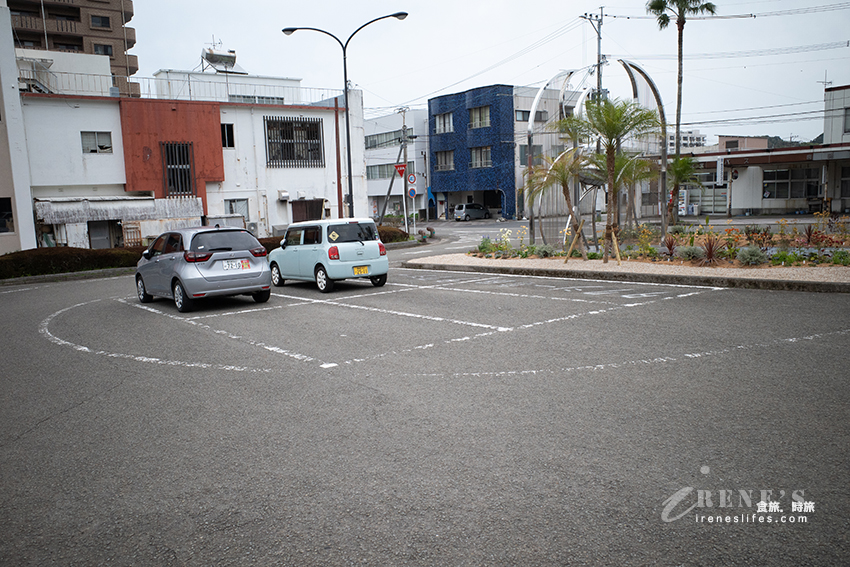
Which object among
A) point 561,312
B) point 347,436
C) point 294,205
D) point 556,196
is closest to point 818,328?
point 561,312

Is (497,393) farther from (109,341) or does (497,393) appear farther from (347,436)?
(109,341)

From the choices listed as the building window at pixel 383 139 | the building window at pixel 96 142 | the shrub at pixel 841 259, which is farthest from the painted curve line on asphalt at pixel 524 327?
the building window at pixel 383 139

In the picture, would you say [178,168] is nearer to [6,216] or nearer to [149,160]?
[149,160]

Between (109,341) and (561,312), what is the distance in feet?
22.7

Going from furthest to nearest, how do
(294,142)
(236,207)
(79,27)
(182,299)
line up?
1. (79,27)
2. (294,142)
3. (236,207)
4. (182,299)

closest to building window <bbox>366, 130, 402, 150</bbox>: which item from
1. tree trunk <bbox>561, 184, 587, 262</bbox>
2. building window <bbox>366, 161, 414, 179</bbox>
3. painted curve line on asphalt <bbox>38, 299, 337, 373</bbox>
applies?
building window <bbox>366, 161, 414, 179</bbox>

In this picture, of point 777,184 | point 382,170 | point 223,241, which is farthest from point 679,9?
point 382,170

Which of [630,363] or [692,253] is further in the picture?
[692,253]

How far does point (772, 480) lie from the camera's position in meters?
3.78

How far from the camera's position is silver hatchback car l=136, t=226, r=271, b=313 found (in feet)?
37.4

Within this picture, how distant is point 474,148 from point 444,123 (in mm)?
4699

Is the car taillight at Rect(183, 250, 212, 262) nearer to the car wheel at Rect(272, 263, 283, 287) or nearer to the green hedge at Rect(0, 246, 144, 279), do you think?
the car wheel at Rect(272, 263, 283, 287)

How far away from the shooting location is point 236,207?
3139cm

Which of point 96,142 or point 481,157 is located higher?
point 481,157
